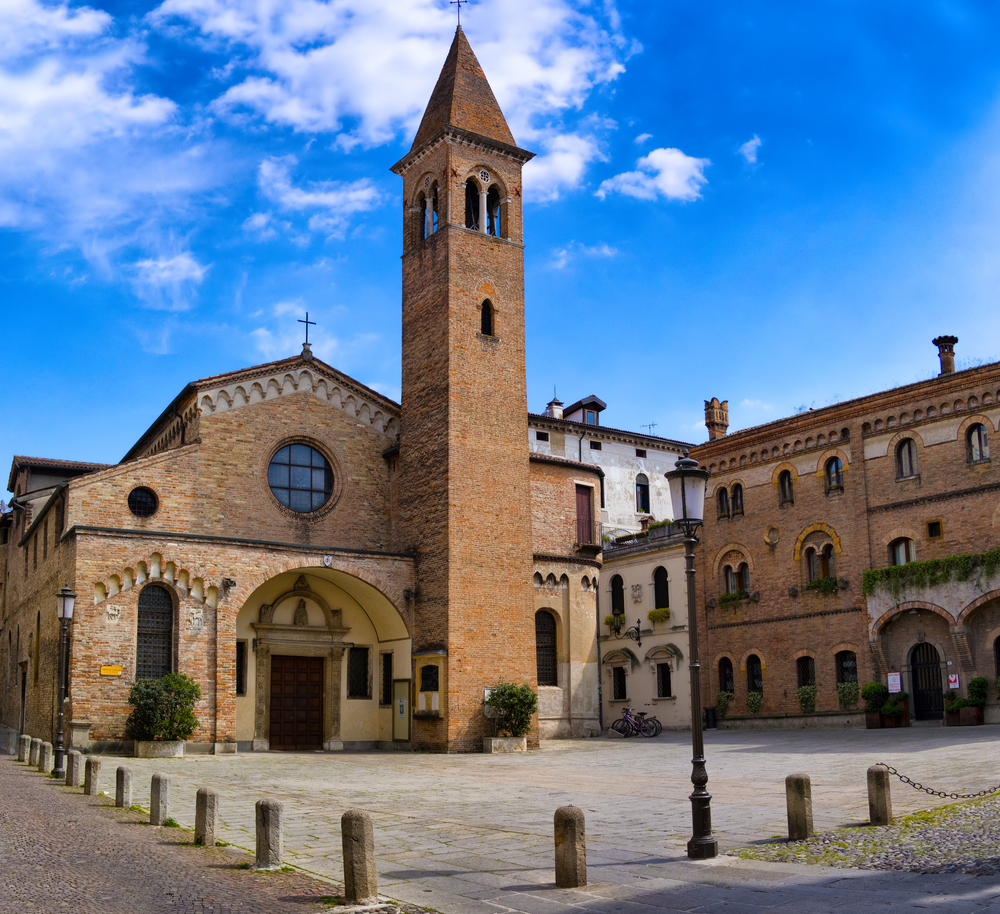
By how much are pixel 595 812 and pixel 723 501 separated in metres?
25.2

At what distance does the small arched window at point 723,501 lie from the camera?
36.6 metres

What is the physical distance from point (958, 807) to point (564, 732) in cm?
1920

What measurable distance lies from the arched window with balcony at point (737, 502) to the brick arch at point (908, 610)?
22.0 ft

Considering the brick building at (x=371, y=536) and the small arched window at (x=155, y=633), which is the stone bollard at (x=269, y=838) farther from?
the small arched window at (x=155, y=633)

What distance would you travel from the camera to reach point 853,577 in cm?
3161

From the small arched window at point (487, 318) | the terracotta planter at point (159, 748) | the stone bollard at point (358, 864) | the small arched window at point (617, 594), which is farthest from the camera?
the small arched window at point (617, 594)

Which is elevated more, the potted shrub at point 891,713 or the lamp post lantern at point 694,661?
the lamp post lantern at point 694,661

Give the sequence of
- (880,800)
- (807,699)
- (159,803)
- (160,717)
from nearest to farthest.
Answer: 1. (880,800)
2. (159,803)
3. (160,717)
4. (807,699)

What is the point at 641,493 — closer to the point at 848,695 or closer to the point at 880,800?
the point at 848,695

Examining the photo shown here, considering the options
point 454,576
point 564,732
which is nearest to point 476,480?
point 454,576

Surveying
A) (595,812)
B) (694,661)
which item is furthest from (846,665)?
(694,661)

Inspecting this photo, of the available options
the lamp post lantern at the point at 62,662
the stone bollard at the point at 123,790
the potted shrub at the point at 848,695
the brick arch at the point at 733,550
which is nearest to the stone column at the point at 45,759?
the lamp post lantern at the point at 62,662

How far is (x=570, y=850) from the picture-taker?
812 centimetres

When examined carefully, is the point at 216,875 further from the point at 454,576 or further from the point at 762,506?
the point at 762,506
